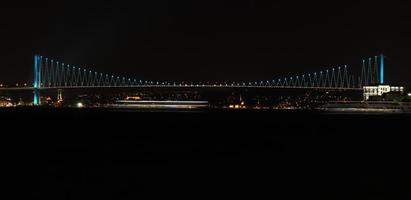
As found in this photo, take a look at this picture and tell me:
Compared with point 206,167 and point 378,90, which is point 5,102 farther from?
point 206,167

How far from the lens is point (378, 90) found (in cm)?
7600

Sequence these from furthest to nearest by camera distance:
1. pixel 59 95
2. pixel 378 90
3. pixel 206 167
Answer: pixel 378 90 < pixel 59 95 < pixel 206 167

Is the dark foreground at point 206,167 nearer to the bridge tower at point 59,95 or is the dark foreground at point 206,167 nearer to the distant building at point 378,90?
the bridge tower at point 59,95

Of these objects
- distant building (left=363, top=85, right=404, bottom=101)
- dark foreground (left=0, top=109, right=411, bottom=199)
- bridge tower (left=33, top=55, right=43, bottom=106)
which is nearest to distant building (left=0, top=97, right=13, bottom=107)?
bridge tower (left=33, top=55, right=43, bottom=106)

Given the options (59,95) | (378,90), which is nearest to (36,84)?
(59,95)

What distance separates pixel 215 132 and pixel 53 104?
4447cm

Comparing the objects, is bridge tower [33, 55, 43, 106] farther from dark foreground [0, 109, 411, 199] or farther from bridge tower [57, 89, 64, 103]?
dark foreground [0, 109, 411, 199]

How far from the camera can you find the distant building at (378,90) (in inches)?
2878

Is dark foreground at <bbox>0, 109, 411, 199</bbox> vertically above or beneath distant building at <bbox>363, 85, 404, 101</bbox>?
beneath

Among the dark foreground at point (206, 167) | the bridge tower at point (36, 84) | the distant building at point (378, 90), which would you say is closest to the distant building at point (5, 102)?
the bridge tower at point (36, 84)

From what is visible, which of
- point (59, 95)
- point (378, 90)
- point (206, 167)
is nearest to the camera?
point (206, 167)

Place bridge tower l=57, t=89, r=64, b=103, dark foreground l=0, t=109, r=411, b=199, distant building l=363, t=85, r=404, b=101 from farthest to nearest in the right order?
1. distant building l=363, t=85, r=404, b=101
2. bridge tower l=57, t=89, r=64, b=103
3. dark foreground l=0, t=109, r=411, b=199

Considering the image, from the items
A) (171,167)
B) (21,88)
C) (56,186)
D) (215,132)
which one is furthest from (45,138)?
(21,88)

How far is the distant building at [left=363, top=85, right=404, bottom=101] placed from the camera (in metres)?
73.1
